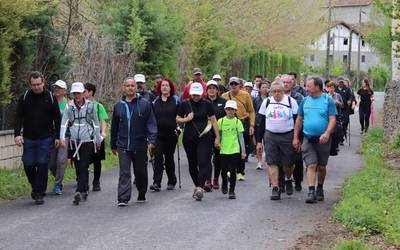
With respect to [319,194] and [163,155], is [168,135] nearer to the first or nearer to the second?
[163,155]

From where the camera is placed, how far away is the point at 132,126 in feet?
35.6

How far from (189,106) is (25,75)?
390 centimetres

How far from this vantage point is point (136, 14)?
66.6 ft

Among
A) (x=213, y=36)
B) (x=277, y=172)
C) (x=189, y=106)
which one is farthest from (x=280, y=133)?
(x=213, y=36)

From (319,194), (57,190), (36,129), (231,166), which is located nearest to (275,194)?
(319,194)

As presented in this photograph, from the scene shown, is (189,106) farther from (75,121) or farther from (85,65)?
(85,65)

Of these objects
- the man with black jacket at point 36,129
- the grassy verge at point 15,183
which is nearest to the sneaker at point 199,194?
the man with black jacket at point 36,129

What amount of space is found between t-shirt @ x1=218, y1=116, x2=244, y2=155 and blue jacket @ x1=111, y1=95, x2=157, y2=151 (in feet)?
4.42

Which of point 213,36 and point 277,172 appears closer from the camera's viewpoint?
point 277,172

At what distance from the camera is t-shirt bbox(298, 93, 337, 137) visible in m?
11.2

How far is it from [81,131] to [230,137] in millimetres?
2353

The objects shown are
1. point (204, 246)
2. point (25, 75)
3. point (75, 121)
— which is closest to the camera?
point (204, 246)

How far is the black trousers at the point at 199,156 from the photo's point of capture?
11.5 m

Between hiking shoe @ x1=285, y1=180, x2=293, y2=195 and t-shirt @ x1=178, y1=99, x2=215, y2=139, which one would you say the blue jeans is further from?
hiking shoe @ x1=285, y1=180, x2=293, y2=195
